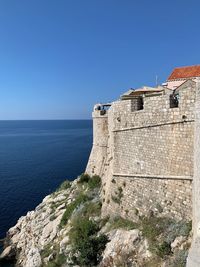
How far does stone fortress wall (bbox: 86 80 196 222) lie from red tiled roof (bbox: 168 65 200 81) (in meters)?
13.5

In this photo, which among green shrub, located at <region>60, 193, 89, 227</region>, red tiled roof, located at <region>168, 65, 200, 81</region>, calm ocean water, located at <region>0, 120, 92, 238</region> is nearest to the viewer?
green shrub, located at <region>60, 193, 89, 227</region>

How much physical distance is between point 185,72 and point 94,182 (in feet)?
48.4

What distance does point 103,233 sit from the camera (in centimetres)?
1498

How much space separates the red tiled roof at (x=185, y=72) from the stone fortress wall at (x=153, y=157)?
1354cm

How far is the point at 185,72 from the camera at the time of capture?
27719 mm

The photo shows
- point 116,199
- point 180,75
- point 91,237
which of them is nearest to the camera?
point 91,237

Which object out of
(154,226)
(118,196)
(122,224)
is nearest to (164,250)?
(154,226)

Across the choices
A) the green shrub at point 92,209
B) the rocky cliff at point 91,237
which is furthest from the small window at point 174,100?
the green shrub at point 92,209

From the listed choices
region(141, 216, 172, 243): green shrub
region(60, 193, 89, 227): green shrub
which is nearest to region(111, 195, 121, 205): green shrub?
region(141, 216, 172, 243): green shrub

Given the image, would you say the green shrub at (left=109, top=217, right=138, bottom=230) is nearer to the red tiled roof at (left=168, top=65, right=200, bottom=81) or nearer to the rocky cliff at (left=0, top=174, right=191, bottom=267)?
the rocky cliff at (left=0, top=174, right=191, bottom=267)

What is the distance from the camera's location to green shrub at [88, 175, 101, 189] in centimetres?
2153

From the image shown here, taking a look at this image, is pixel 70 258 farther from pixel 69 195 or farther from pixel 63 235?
pixel 69 195

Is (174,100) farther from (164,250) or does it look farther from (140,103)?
(164,250)

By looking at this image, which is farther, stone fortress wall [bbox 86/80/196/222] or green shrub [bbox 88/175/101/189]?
green shrub [bbox 88/175/101/189]
